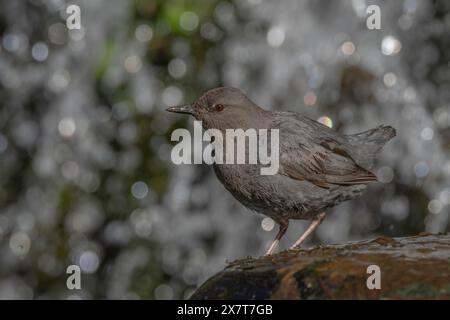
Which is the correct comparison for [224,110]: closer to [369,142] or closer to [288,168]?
[288,168]

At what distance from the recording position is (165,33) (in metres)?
9.08

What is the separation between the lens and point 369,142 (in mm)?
6223

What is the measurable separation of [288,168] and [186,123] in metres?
3.90

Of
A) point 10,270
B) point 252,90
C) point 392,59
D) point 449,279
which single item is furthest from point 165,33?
point 449,279

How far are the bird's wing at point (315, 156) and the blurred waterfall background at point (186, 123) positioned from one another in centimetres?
314

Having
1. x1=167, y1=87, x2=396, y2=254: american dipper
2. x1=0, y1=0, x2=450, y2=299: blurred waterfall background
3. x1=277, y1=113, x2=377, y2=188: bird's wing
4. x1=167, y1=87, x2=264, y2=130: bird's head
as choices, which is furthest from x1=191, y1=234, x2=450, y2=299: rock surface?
x1=0, y1=0, x2=450, y2=299: blurred waterfall background

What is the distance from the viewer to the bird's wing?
5.62 m

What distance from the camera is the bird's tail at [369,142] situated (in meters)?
6.18

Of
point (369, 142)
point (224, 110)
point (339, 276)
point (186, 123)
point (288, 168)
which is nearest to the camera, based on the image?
point (339, 276)

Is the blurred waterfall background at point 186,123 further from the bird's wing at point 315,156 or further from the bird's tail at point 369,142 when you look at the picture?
the bird's wing at point 315,156

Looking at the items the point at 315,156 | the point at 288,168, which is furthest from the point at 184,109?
the point at 315,156

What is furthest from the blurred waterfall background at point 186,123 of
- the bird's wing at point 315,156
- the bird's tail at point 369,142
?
the bird's wing at point 315,156

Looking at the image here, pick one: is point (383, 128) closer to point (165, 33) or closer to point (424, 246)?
point (424, 246)

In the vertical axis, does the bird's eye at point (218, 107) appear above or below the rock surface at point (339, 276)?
above
